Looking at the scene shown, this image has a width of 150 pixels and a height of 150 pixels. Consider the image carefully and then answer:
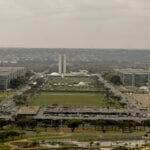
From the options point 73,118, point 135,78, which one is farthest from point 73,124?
point 135,78

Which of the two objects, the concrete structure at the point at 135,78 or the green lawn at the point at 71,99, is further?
the concrete structure at the point at 135,78

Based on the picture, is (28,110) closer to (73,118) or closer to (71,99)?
(73,118)

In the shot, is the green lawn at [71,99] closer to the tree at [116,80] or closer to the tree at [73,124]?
the tree at [73,124]

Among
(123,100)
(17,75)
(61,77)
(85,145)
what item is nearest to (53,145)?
(85,145)

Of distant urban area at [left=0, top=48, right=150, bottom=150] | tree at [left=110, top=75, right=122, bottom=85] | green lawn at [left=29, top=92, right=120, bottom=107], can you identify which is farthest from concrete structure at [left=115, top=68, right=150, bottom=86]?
green lawn at [left=29, top=92, right=120, bottom=107]

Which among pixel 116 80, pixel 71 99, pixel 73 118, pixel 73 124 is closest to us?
pixel 73 124

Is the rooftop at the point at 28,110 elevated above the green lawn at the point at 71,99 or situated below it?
above

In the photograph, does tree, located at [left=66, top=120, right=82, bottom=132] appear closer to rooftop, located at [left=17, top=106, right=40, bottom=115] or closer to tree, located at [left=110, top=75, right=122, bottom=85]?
rooftop, located at [left=17, top=106, right=40, bottom=115]

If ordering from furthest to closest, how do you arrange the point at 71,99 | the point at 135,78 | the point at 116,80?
the point at 135,78 → the point at 116,80 → the point at 71,99

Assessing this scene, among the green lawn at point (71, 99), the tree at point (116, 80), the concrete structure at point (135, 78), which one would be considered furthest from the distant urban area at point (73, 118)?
the concrete structure at point (135, 78)
